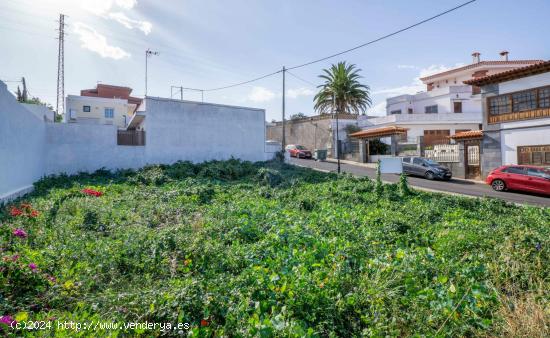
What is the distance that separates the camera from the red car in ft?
52.8

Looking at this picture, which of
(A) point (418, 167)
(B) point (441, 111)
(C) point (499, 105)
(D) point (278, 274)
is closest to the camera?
(D) point (278, 274)

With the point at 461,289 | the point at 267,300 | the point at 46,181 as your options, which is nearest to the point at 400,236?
the point at 461,289

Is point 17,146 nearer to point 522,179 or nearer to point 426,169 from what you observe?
point 426,169

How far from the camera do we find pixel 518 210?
34.2 feet

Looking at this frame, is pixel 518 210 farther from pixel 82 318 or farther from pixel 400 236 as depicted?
pixel 82 318

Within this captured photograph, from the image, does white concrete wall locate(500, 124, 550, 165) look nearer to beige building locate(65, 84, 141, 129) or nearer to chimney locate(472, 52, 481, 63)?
chimney locate(472, 52, 481, 63)

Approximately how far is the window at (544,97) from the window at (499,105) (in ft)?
5.80

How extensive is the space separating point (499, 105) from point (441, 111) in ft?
57.4

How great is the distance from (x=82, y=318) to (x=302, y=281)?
2.62 metres

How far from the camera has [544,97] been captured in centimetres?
1886

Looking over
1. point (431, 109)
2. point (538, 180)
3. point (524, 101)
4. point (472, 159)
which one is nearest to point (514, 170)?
point (538, 180)

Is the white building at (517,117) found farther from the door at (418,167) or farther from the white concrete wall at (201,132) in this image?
the white concrete wall at (201,132)

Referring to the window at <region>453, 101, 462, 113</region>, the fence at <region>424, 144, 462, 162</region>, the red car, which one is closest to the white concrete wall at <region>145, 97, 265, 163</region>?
the fence at <region>424, 144, 462, 162</region>

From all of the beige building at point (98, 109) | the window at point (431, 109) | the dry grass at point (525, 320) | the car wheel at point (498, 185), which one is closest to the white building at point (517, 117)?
the car wheel at point (498, 185)
